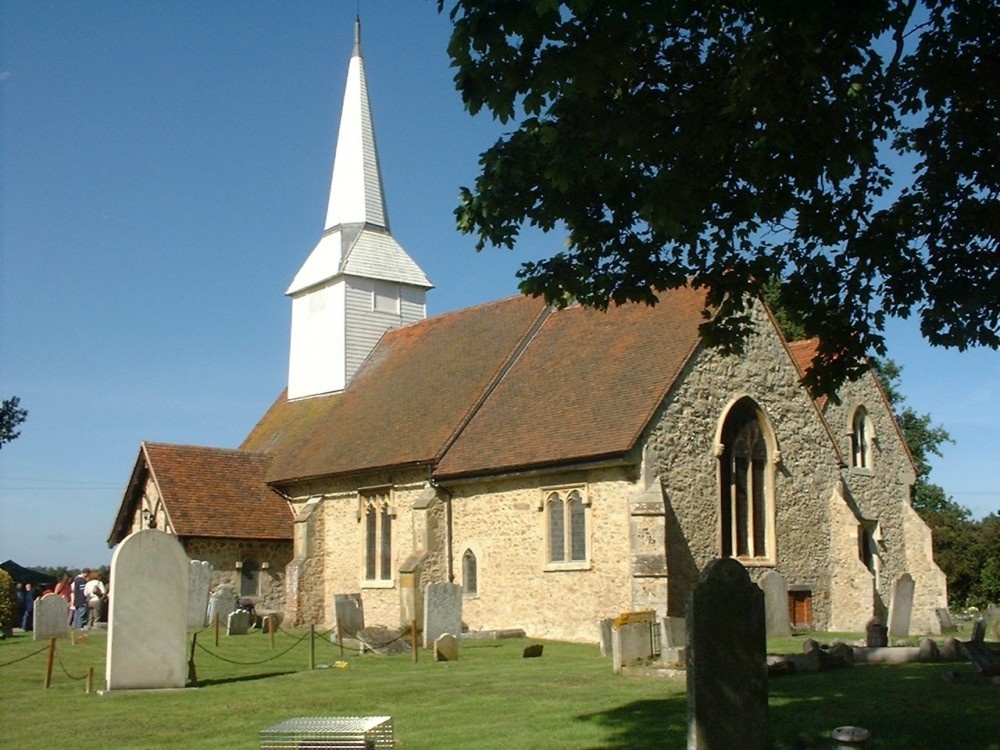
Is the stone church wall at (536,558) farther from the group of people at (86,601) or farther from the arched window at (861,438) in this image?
the arched window at (861,438)

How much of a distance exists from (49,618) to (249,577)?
6270 millimetres

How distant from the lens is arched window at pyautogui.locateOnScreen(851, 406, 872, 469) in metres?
30.9

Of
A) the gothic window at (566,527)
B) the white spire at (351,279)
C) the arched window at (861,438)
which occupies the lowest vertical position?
the gothic window at (566,527)

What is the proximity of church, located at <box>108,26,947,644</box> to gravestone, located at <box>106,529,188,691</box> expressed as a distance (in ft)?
24.2

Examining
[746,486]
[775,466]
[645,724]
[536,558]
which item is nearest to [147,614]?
[645,724]

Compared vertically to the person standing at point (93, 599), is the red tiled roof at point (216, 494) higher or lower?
higher

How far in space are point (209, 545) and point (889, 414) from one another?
1918cm

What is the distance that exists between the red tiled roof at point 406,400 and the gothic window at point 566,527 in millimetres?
3721

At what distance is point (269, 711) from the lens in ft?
44.2

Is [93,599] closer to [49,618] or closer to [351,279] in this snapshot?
[49,618]

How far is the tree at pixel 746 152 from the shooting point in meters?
8.72

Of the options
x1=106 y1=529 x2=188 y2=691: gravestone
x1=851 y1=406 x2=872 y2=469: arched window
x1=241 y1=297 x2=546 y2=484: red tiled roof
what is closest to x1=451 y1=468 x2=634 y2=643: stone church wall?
x1=241 y1=297 x2=546 y2=484: red tiled roof

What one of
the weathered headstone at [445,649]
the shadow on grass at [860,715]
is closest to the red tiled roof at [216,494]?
the weathered headstone at [445,649]

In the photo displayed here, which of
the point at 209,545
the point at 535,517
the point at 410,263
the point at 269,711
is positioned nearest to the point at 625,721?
the point at 269,711
